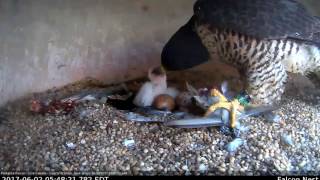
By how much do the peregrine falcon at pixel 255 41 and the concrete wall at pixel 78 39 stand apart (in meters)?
0.41

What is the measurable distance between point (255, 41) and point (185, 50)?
0.45 metres

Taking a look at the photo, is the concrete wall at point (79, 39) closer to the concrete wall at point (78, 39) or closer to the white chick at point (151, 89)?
the concrete wall at point (78, 39)

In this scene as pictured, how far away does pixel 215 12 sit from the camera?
2570 millimetres

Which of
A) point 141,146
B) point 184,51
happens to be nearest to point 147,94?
point 184,51

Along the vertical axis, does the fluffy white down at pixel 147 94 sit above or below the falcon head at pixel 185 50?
below

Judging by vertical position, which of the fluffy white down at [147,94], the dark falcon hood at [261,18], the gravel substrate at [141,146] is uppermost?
the dark falcon hood at [261,18]

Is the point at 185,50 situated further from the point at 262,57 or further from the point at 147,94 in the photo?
the point at 262,57

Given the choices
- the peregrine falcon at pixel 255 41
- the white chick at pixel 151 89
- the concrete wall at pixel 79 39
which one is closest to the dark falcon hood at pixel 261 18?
the peregrine falcon at pixel 255 41

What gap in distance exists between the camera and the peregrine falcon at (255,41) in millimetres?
2496

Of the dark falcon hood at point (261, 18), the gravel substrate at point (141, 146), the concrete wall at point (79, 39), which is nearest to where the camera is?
the gravel substrate at point (141, 146)

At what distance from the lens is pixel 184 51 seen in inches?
109

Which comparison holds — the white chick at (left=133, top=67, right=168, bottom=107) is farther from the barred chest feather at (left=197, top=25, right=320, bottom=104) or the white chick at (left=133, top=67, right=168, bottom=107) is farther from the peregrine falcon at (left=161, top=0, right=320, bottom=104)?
the barred chest feather at (left=197, top=25, right=320, bottom=104)

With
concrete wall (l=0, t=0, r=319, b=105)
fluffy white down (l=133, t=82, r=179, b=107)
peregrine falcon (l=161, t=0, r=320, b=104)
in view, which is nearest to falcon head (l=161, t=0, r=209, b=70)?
peregrine falcon (l=161, t=0, r=320, b=104)

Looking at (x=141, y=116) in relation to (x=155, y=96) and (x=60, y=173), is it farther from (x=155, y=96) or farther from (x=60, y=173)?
(x=60, y=173)
